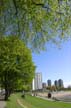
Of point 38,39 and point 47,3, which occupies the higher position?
point 47,3

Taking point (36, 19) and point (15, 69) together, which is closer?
point (36, 19)

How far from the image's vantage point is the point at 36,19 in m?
15.9

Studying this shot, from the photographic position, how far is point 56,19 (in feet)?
53.4

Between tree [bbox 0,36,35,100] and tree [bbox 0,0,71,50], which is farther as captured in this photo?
tree [bbox 0,36,35,100]

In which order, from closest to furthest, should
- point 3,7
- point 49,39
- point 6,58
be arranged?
point 3,7 → point 49,39 → point 6,58

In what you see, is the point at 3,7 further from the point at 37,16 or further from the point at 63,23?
the point at 63,23

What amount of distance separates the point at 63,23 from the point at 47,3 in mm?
1488

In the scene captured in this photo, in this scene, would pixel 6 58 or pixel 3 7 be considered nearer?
pixel 3 7

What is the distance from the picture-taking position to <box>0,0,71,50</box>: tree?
1537cm

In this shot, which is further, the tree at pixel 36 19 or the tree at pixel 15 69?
the tree at pixel 15 69

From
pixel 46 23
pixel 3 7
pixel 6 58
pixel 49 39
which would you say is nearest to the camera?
pixel 3 7

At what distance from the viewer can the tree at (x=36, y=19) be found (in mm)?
15367

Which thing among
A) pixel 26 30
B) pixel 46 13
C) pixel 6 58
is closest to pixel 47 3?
pixel 46 13

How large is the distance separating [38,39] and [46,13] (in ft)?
5.84
